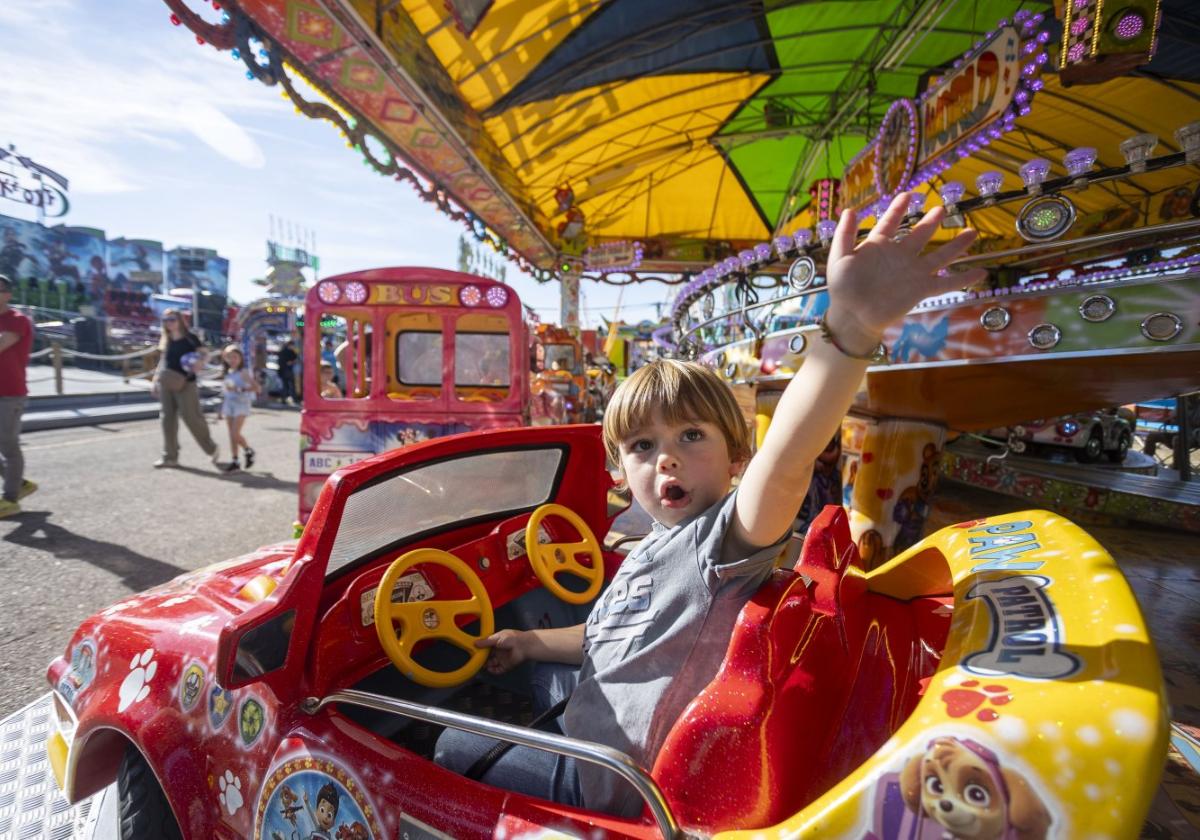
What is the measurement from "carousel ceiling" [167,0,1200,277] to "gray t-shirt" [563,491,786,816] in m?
3.83

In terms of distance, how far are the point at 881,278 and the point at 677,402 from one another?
436 millimetres

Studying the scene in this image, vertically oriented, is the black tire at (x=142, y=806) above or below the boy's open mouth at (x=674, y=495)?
below

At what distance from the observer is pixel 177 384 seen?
5949mm

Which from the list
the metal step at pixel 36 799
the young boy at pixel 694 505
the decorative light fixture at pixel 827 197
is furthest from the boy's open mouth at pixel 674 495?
the decorative light fixture at pixel 827 197

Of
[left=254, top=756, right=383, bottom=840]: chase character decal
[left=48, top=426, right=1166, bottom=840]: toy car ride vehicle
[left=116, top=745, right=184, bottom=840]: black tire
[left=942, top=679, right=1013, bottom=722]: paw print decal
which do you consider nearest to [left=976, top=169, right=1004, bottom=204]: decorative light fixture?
[left=48, top=426, right=1166, bottom=840]: toy car ride vehicle

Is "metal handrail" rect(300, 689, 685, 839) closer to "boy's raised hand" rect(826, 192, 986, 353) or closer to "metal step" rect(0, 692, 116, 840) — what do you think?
"boy's raised hand" rect(826, 192, 986, 353)

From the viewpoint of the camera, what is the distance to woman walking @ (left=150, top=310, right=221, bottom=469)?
5.92 m

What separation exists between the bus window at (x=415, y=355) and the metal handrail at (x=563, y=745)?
4285 mm

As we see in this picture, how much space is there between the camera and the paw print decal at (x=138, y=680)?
1387mm

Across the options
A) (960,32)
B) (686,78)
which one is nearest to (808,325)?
(960,32)


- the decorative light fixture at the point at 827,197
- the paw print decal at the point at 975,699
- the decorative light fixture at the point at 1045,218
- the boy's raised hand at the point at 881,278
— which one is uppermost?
the decorative light fixture at the point at 827,197

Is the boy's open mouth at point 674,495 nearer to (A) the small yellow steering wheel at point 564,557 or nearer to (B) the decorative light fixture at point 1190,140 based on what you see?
(A) the small yellow steering wheel at point 564,557

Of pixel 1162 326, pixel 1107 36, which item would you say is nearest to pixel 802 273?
pixel 1162 326

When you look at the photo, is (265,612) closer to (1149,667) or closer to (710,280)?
(1149,667)
